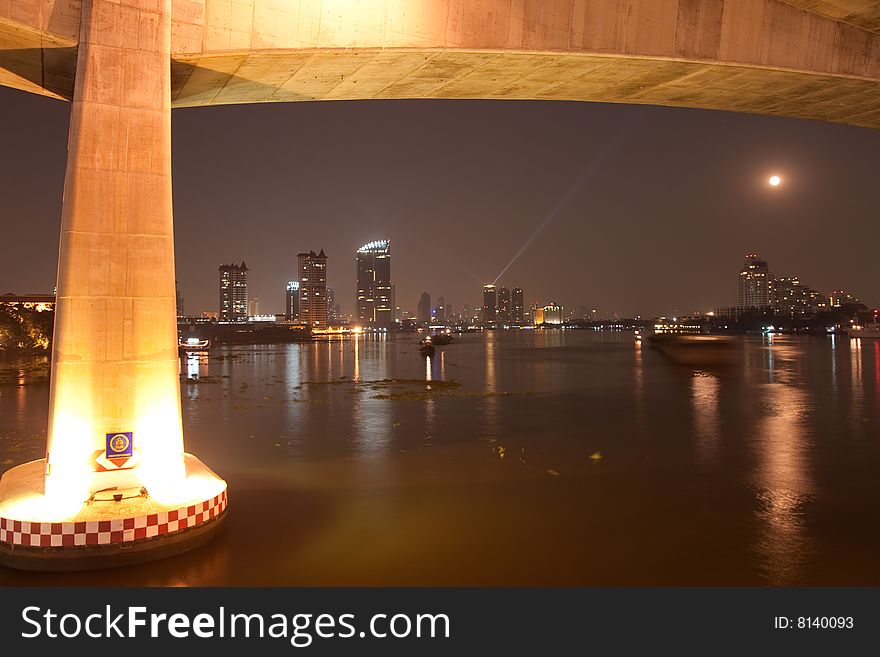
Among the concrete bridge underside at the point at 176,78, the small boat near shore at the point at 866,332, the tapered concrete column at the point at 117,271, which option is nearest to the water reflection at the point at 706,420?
the concrete bridge underside at the point at 176,78

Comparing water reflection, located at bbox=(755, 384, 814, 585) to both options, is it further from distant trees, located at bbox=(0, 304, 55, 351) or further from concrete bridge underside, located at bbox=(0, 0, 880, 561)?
distant trees, located at bbox=(0, 304, 55, 351)

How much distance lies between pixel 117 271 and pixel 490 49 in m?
6.51

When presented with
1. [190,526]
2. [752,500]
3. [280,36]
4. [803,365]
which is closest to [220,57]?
[280,36]

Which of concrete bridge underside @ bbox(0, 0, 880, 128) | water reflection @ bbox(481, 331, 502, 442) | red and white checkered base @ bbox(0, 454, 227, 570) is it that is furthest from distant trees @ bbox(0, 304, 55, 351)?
red and white checkered base @ bbox(0, 454, 227, 570)

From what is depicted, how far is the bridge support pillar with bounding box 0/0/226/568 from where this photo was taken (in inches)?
289

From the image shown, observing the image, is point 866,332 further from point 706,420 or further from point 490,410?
point 490,410

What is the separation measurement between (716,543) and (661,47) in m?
8.05

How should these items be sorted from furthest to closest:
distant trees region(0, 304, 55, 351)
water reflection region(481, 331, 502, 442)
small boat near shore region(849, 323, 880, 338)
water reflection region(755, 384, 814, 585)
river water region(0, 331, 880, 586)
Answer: small boat near shore region(849, 323, 880, 338) → distant trees region(0, 304, 55, 351) → water reflection region(481, 331, 502, 442) → water reflection region(755, 384, 814, 585) → river water region(0, 331, 880, 586)

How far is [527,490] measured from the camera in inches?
417

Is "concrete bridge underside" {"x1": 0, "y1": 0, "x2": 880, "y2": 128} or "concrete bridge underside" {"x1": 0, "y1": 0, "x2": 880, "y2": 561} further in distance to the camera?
"concrete bridge underside" {"x1": 0, "y1": 0, "x2": 880, "y2": 128}

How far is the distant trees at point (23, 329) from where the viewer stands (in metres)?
58.2

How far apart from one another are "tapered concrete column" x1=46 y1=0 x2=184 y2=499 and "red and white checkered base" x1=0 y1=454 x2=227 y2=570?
1.53 feet

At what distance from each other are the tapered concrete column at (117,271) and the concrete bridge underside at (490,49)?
0.28 metres

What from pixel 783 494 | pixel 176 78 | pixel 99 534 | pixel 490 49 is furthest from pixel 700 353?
pixel 99 534
